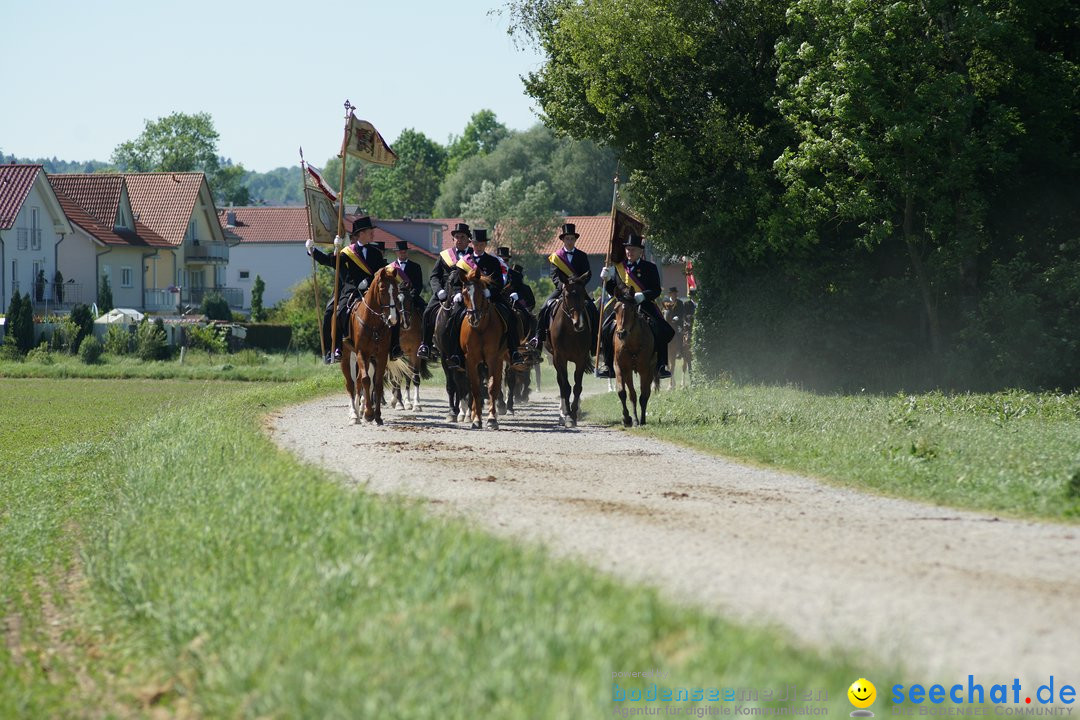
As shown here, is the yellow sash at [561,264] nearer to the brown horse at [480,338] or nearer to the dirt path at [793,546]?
the brown horse at [480,338]

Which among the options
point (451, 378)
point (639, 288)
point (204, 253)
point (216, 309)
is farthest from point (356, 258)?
point (204, 253)

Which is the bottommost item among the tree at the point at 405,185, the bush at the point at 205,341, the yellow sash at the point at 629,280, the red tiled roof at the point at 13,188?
the bush at the point at 205,341

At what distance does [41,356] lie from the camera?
45.3m

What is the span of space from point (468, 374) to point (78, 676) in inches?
489

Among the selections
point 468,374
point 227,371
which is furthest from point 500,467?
point 227,371

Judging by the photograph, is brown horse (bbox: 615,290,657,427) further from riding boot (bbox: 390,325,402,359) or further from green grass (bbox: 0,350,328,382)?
green grass (bbox: 0,350,328,382)

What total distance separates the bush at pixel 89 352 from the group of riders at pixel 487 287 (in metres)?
25.2

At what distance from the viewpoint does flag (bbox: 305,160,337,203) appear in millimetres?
22561

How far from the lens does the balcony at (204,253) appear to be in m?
81.8

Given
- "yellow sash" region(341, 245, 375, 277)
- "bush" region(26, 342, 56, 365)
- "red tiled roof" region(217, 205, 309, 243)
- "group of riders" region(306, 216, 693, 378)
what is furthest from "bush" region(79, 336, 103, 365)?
"red tiled roof" region(217, 205, 309, 243)

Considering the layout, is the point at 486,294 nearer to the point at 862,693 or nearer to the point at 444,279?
the point at 444,279

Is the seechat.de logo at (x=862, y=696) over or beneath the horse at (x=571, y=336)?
beneath

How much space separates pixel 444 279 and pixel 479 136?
14216cm

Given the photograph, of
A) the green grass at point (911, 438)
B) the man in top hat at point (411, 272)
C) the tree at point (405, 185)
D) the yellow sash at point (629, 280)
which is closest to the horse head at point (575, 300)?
the yellow sash at point (629, 280)
